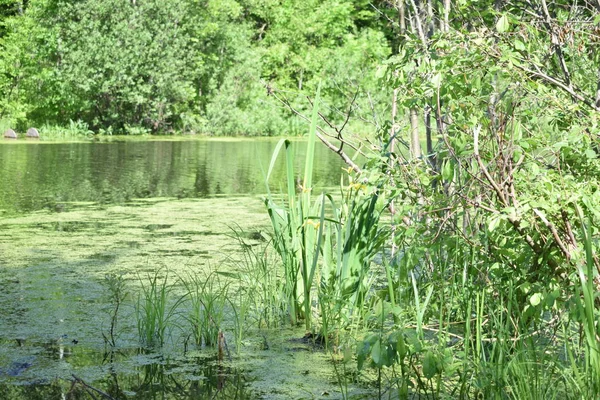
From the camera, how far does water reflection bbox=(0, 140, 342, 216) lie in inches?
330

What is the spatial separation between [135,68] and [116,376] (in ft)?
62.3

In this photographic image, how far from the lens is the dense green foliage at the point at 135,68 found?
21094 mm

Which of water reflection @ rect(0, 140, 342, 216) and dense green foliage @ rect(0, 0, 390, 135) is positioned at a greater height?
dense green foliage @ rect(0, 0, 390, 135)

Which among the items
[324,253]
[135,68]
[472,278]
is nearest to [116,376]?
[324,253]

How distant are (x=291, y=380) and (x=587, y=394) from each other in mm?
1052

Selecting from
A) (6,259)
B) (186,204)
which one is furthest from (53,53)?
(6,259)

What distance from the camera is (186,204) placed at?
25.8ft

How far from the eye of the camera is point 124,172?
11.0 metres

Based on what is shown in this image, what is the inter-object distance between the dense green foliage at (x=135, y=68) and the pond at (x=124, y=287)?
11.2 m

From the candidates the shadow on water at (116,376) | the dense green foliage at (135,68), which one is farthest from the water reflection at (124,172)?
the dense green foliage at (135,68)

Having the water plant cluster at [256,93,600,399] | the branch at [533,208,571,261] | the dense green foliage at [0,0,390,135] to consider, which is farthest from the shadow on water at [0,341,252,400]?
the dense green foliage at [0,0,390,135]

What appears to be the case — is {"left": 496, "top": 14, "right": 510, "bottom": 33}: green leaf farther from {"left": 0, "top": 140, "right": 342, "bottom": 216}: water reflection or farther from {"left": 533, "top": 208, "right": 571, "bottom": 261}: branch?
{"left": 0, "top": 140, "right": 342, "bottom": 216}: water reflection

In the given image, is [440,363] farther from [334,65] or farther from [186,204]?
[334,65]

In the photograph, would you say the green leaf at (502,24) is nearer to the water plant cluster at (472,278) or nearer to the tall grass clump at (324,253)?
the water plant cluster at (472,278)
